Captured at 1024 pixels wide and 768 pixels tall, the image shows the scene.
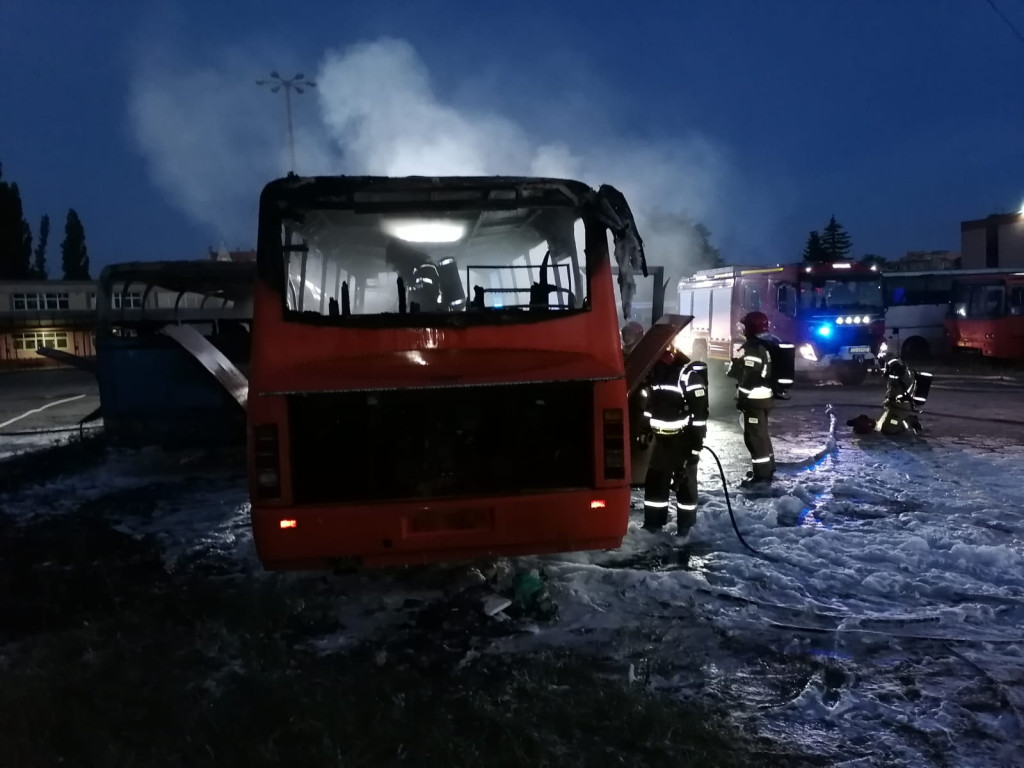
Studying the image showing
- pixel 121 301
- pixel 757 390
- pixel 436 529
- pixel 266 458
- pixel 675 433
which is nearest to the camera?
pixel 266 458

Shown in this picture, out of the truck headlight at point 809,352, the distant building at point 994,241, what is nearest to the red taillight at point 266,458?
the truck headlight at point 809,352

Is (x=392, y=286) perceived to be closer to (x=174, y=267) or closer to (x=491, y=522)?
(x=491, y=522)

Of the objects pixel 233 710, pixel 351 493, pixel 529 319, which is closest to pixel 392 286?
pixel 529 319

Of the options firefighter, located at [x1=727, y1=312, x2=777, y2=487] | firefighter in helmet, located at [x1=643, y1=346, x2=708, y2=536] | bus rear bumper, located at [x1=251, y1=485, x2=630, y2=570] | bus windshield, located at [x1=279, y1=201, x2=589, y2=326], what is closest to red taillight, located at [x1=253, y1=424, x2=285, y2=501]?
bus rear bumper, located at [x1=251, y1=485, x2=630, y2=570]

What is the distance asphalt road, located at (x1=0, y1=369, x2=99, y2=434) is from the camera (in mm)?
16003

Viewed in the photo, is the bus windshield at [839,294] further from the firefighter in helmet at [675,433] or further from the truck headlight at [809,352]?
the firefighter in helmet at [675,433]

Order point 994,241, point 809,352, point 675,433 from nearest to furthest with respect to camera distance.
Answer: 1. point 675,433
2. point 809,352
3. point 994,241

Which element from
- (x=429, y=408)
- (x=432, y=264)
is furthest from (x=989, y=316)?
(x=429, y=408)

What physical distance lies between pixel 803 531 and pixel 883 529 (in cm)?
68

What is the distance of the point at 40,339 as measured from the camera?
44.4m

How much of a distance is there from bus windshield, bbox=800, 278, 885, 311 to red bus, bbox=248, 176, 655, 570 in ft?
46.1

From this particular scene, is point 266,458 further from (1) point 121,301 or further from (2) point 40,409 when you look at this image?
(2) point 40,409

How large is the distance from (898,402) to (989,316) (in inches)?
613

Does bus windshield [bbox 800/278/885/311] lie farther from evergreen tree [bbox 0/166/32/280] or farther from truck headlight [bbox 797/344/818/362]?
evergreen tree [bbox 0/166/32/280]
